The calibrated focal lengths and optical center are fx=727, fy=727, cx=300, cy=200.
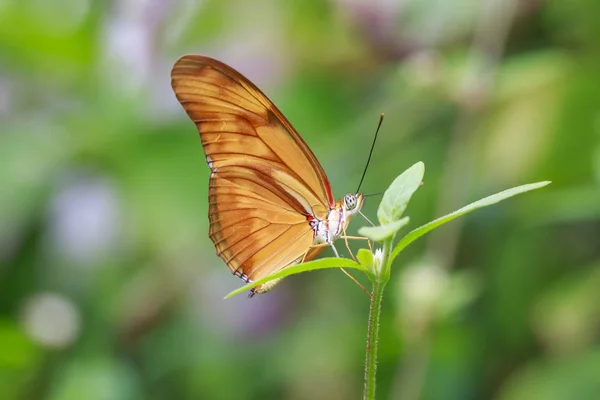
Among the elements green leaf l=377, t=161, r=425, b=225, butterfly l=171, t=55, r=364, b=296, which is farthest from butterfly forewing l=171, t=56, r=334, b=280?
green leaf l=377, t=161, r=425, b=225

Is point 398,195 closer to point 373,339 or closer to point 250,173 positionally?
point 373,339

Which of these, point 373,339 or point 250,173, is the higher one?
point 250,173

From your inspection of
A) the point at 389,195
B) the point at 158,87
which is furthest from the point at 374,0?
the point at 389,195

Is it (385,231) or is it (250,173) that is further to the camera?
(250,173)

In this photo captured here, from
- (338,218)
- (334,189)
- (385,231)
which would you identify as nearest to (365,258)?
(385,231)

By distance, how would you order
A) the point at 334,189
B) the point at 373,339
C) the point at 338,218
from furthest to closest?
the point at 334,189 < the point at 338,218 < the point at 373,339
